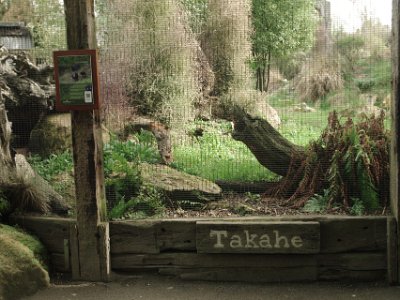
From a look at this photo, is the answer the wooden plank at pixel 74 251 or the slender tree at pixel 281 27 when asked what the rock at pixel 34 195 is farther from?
the slender tree at pixel 281 27

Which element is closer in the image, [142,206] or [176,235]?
[176,235]

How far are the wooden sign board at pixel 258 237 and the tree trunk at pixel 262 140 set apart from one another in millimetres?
527

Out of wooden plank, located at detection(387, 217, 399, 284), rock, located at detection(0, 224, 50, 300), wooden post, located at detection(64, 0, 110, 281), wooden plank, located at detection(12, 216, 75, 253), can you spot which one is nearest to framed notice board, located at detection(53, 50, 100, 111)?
Answer: wooden post, located at detection(64, 0, 110, 281)

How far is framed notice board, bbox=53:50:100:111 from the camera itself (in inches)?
170

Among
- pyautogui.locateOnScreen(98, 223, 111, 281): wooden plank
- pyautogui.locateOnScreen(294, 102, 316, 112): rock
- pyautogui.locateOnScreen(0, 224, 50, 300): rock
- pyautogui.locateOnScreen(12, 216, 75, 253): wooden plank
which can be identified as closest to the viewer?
pyautogui.locateOnScreen(0, 224, 50, 300): rock

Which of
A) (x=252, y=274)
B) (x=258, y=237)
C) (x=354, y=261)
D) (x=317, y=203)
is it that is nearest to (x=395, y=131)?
(x=317, y=203)

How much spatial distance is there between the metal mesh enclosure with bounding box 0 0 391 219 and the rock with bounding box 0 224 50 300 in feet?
2.10

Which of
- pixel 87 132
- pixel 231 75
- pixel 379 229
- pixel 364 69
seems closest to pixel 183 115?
pixel 231 75

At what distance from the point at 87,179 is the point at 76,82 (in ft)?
2.74

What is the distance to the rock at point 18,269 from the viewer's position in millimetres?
4188

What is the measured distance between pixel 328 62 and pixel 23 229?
3.07 m

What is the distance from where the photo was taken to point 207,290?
4.39 meters

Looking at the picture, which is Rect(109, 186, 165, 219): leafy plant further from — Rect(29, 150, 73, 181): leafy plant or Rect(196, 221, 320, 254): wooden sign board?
Rect(29, 150, 73, 181): leafy plant

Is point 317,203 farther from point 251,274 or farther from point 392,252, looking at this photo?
point 251,274
